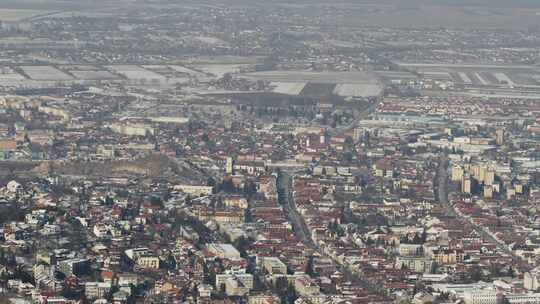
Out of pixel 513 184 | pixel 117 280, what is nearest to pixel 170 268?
pixel 117 280

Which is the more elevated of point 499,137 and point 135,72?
point 499,137

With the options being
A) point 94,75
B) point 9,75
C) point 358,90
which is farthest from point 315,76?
point 9,75

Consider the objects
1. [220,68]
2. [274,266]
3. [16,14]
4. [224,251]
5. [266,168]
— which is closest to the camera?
[274,266]

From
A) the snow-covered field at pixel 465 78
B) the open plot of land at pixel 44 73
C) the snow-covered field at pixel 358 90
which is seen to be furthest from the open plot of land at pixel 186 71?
the snow-covered field at pixel 465 78

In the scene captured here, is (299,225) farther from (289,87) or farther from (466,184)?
(289,87)

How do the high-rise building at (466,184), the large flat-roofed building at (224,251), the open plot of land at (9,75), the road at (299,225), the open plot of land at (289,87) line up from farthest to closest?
the open plot of land at (9,75) → the open plot of land at (289,87) → the high-rise building at (466,184) → the large flat-roofed building at (224,251) → the road at (299,225)

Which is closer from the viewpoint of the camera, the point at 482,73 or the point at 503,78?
the point at 503,78

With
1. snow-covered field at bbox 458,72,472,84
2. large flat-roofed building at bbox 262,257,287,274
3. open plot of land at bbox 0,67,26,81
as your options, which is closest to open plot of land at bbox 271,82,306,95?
snow-covered field at bbox 458,72,472,84

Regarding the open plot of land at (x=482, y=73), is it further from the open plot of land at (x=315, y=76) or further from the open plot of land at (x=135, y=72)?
the open plot of land at (x=135, y=72)

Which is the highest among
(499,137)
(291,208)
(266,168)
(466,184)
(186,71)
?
(291,208)

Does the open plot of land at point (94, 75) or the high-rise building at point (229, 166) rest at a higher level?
the high-rise building at point (229, 166)
